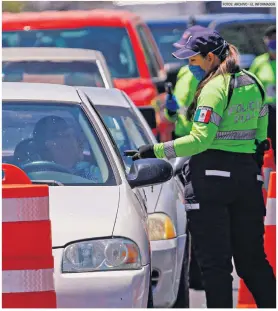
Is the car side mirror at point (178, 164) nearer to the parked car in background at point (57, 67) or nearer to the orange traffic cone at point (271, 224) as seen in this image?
the orange traffic cone at point (271, 224)

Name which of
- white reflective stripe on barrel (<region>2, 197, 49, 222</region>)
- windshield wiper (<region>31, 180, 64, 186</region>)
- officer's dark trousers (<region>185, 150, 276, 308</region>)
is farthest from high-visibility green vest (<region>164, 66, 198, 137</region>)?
white reflective stripe on barrel (<region>2, 197, 49, 222</region>)

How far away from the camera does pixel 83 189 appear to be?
584cm

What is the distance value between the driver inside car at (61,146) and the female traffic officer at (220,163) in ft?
1.26

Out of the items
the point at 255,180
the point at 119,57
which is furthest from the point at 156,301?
the point at 119,57

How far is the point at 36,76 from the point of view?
10711mm

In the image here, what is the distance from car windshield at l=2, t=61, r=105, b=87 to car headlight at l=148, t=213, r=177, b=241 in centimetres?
391

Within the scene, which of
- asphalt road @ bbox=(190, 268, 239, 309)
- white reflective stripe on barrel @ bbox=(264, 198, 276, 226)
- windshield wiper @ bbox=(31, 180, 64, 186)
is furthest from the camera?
asphalt road @ bbox=(190, 268, 239, 309)

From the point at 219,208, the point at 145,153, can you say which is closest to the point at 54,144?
the point at 145,153

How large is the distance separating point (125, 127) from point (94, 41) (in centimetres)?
634

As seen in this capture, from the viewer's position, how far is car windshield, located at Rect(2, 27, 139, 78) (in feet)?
45.5

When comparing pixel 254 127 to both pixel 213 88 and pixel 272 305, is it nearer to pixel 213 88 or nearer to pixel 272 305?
pixel 213 88

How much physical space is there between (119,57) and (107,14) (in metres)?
0.82

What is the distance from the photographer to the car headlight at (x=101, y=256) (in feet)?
17.2

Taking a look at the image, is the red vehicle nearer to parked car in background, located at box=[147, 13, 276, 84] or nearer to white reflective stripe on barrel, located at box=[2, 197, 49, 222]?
parked car in background, located at box=[147, 13, 276, 84]
